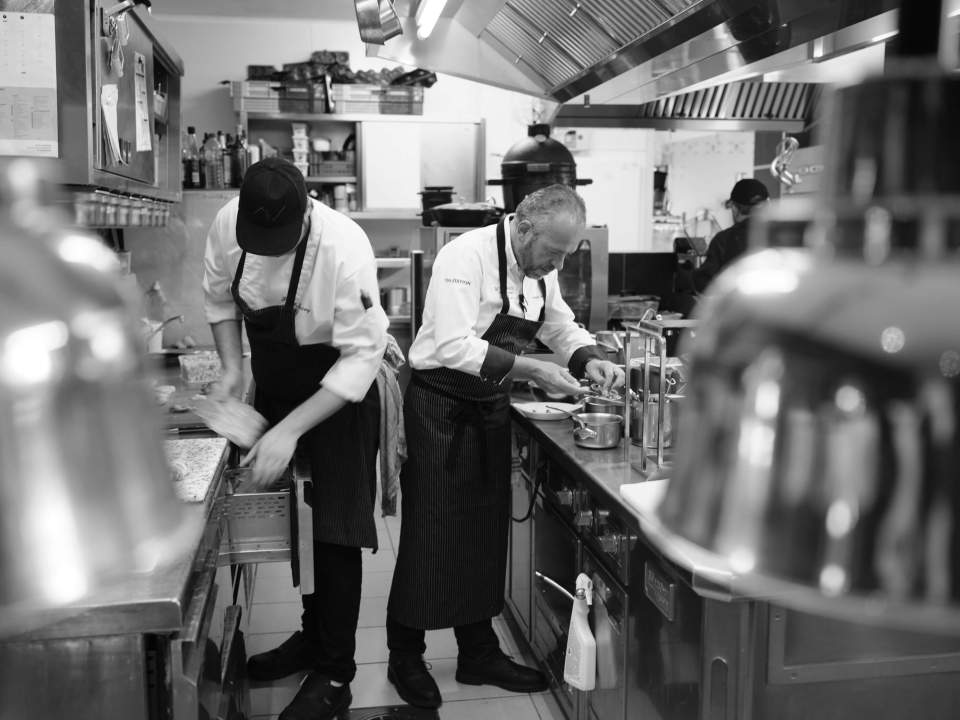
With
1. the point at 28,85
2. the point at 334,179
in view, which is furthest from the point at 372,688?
the point at 334,179

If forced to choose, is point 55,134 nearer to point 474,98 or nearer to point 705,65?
point 705,65

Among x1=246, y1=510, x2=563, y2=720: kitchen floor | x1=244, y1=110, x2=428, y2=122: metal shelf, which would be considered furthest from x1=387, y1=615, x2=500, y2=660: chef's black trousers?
x1=244, y1=110, x2=428, y2=122: metal shelf

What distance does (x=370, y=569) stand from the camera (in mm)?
4633

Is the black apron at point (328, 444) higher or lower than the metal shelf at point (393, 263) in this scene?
lower

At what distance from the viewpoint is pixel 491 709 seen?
10.6ft

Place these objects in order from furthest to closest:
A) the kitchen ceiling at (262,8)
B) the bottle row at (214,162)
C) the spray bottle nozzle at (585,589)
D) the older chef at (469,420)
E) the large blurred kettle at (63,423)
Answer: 1. the kitchen ceiling at (262,8)
2. the bottle row at (214,162)
3. the older chef at (469,420)
4. the spray bottle nozzle at (585,589)
5. the large blurred kettle at (63,423)

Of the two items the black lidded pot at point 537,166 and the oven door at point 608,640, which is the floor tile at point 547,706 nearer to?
the oven door at point 608,640

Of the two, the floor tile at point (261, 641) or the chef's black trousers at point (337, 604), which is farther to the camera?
the floor tile at point (261, 641)

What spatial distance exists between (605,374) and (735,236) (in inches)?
88.6

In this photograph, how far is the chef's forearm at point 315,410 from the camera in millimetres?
2637

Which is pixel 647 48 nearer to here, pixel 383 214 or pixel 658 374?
pixel 658 374

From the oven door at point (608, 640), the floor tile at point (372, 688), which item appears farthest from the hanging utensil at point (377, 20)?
the floor tile at point (372, 688)

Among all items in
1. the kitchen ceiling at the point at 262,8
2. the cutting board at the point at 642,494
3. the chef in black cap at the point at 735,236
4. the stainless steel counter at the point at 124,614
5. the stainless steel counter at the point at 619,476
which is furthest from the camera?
the kitchen ceiling at the point at 262,8

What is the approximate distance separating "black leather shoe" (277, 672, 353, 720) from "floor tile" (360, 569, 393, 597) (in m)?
1.13
